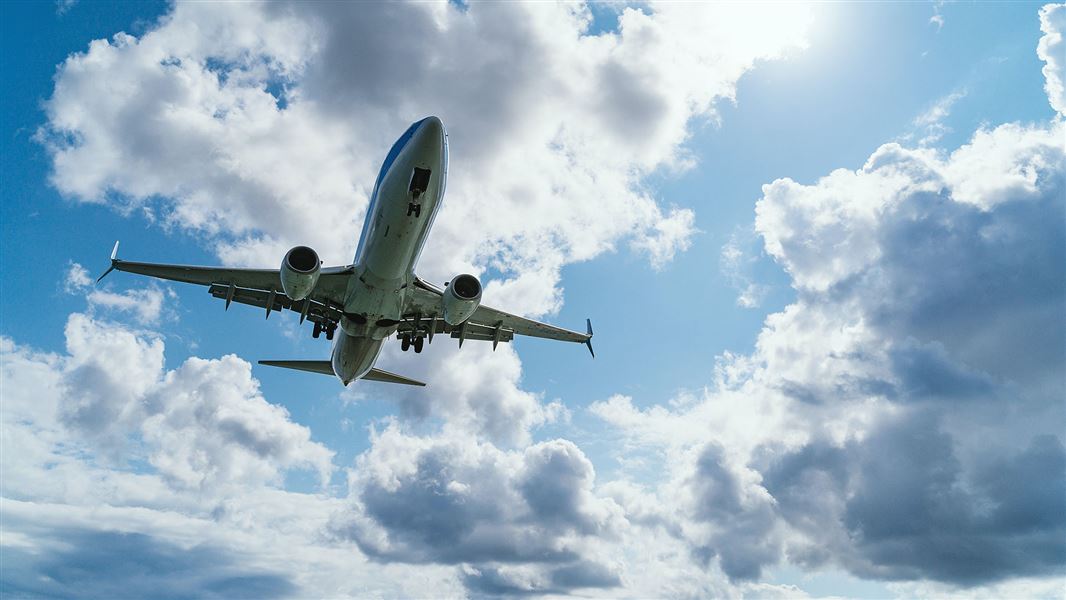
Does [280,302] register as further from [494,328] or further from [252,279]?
[494,328]

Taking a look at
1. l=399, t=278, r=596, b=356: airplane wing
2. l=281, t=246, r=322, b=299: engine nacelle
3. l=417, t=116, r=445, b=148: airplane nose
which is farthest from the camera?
l=399, t=278, r=596, b=356: airplane wing

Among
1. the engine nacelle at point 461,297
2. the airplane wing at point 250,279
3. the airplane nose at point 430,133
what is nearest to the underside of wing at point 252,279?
the airplane wing at point 250,279

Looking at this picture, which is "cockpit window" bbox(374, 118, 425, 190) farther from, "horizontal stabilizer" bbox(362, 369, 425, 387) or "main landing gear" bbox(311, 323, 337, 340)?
"horizontal stabilizer" bbox(362, 369, 425, 387)

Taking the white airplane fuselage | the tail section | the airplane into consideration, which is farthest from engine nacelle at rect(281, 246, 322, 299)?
the tail section

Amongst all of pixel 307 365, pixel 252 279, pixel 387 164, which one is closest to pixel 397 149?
pixel 387 164

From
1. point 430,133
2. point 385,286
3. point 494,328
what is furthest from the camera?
point 494,328

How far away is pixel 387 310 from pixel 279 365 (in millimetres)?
12920

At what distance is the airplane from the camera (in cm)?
2544

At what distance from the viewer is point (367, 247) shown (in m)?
28.4

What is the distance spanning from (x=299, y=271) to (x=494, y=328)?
13.5 meters

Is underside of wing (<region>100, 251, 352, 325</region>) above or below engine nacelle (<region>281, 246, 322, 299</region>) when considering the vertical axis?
above

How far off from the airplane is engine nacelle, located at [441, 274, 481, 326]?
44mm

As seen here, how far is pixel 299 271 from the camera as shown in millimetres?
27031

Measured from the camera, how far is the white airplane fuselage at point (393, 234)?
24.9 metres
